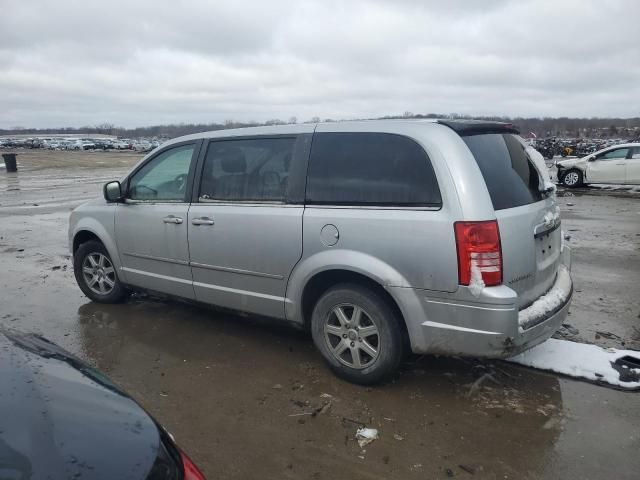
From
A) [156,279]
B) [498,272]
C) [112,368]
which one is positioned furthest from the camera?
[156,279]

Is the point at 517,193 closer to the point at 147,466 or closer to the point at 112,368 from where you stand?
the point at 147,466

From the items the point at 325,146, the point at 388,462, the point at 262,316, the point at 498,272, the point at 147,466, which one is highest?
the point at 325,146

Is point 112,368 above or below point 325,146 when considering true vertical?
below

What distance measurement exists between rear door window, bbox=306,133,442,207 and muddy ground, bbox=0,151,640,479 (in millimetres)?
1362

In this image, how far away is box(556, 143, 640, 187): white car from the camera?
17.8 m

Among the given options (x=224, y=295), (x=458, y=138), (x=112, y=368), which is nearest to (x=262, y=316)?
(x=224, y=295)

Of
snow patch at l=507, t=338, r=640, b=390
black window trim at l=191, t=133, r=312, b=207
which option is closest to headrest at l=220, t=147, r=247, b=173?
black window trim at l=191, t=133, r=312, b=207

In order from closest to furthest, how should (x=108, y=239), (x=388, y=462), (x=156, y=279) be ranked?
1. (x=388, y=462)
2. (x=156, y=279)
3. (x=108, y=239)

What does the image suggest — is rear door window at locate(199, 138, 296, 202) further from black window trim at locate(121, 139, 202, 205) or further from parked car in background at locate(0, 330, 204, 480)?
parked car in background at locate(0, 330, 204, 480)

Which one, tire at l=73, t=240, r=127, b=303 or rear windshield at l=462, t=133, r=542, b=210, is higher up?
rear windshield at l=462, t=133, r=542, b=210

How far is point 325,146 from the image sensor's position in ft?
13.1

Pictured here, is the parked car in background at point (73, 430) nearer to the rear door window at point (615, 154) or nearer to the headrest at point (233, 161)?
the headrest at point (233, 161)

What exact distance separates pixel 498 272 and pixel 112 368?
3.03 m

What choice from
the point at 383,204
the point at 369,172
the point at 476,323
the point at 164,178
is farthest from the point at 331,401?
the point at 164,178
